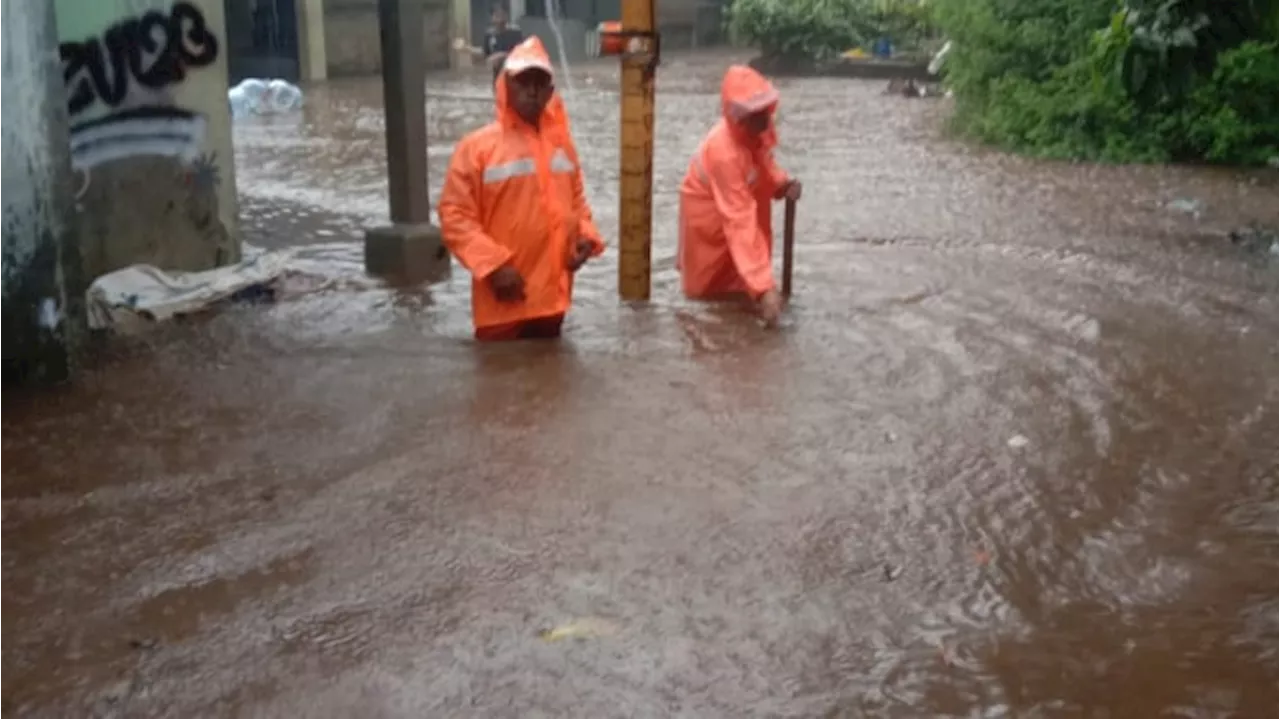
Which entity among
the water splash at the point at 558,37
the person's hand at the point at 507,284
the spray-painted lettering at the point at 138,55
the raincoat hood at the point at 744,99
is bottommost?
the water splash at the point at 558,37

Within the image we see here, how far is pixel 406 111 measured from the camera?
9.23 meters

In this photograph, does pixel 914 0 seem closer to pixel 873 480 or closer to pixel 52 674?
pixel 873 480

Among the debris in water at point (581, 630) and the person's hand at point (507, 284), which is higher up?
the person's hand at point (507, 284)

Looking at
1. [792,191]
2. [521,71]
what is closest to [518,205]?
[521,71]

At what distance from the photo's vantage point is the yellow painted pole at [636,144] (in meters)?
7.84

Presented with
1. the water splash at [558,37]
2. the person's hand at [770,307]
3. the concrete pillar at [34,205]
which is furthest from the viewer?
the water splash at [558,37]

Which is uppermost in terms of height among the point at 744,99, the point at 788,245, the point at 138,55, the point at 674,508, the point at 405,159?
the point at 138,55

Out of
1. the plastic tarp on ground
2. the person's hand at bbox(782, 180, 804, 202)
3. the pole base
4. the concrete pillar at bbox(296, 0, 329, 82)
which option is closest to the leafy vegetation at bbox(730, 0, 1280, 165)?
the person's hand at bbox(782, 180, 804, 202)

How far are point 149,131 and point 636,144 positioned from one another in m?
2.60

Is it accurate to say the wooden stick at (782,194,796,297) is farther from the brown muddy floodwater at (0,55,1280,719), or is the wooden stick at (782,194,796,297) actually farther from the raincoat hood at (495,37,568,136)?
the raincoat hood at (495,37,568,136)

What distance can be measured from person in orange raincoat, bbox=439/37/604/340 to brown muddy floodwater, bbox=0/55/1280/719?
292 mm

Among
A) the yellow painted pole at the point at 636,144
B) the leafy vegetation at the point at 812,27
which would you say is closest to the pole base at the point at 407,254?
the yellow painted pole at the point at 636,144

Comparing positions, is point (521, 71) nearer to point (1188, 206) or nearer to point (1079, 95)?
point (1188, 206)

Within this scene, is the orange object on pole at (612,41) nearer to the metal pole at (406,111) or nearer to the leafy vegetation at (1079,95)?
the metal pole at (406,111)
